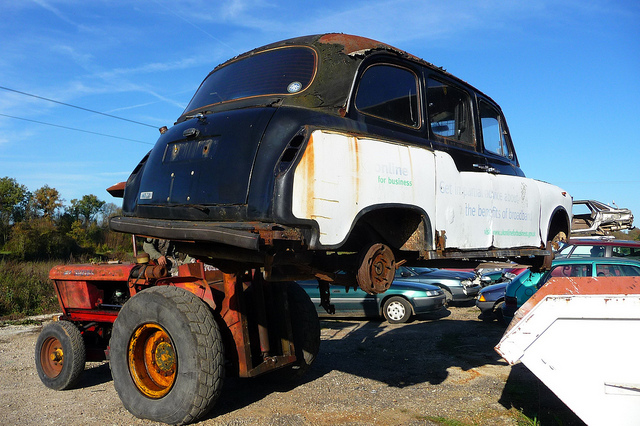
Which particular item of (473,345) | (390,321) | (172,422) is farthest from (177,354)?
(390,321)

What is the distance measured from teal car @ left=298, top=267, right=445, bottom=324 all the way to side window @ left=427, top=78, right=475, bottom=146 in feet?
23.1

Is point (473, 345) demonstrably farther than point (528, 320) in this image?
Yes

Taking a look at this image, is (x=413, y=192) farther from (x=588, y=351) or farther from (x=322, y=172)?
(x=588, y=351)

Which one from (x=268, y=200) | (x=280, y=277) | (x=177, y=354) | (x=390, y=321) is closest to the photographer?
(x=268, y=200)

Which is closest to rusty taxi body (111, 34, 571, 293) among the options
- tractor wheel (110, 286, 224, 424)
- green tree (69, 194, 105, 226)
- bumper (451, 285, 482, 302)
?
tractor wheel (110, 286, 224, 424)

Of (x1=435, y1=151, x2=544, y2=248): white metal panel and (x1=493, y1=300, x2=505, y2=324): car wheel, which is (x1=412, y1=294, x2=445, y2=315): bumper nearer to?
(x1=493, y1=300, x2=505, y2=324): car wheel

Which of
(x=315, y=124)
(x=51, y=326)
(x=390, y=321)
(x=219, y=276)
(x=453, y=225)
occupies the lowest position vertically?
(x=390, y=321)

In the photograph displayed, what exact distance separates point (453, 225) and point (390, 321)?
7796 mm

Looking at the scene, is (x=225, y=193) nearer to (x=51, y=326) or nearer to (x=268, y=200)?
(x=268, y=200)

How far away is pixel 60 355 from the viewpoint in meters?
5.92

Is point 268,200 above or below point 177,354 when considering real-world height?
above

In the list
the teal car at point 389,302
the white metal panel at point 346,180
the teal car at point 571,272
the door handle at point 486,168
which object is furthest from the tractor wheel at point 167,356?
the teal car at point 389,302

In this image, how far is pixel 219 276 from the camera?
4.84 m

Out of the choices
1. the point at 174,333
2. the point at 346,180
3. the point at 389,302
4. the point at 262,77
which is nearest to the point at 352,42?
the point at 262,77
